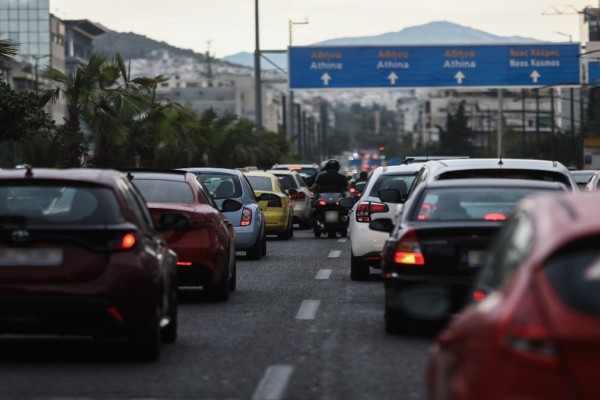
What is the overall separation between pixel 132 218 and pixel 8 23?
14587cm

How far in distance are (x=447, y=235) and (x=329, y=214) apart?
20591 mm

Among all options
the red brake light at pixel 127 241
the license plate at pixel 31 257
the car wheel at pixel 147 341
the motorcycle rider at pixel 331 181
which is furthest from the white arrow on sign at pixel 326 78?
the license plate at pixel 31 257

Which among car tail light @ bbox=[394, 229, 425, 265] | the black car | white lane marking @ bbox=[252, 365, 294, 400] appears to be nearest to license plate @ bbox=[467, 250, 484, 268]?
the black car

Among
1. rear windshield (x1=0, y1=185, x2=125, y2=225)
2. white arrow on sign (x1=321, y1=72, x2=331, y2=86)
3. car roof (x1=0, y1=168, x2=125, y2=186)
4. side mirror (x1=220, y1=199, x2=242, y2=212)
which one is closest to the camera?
rear windshield (x1=0, y1=185, x2=125, y2=225)

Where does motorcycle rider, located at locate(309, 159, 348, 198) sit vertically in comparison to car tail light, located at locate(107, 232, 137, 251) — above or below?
above

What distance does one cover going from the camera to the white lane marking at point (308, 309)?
1385 cm

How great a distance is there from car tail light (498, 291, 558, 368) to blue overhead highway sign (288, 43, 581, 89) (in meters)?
55.0

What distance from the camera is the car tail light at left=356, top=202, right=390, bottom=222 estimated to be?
1930cm

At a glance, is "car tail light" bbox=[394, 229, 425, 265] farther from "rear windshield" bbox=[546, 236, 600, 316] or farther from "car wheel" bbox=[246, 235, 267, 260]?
"car wheel" bbox=[246, 235, 267, 260]

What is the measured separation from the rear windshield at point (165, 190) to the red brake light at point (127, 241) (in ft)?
18.6

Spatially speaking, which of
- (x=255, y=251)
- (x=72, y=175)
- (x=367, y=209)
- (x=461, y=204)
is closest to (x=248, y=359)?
(x=72, y=175)

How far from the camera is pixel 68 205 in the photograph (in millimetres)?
10344

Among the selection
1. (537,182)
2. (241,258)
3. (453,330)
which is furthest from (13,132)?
(453,330)

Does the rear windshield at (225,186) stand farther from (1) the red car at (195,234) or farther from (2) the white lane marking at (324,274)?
(1) the red car at (195,234)
